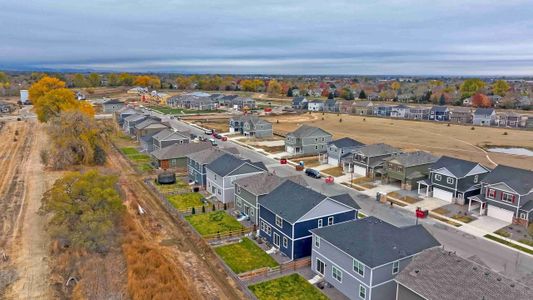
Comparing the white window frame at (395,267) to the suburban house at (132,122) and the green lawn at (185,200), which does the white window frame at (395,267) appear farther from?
the suburban house at (132,122)

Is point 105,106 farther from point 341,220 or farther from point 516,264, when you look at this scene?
point 516,264

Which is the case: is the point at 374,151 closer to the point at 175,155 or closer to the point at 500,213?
the point at 500,213

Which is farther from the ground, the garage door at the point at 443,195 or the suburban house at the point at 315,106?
the suburban house at the point at 315,106

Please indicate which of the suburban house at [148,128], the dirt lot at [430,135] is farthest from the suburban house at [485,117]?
the suburban house at [148,128]

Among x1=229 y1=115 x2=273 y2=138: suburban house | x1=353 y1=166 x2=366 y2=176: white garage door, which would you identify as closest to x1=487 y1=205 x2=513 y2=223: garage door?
x1=353 y1=166 x2=366 y2=176: white garage door

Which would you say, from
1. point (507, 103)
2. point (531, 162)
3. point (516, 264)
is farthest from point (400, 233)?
point (507, 103)

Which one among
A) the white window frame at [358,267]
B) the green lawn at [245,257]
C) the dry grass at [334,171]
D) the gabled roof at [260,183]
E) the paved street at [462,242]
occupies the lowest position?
the green lawn at [245,257]
